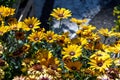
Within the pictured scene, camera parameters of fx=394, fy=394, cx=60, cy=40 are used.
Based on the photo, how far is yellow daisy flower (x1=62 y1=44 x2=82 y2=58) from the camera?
3166 millimetres

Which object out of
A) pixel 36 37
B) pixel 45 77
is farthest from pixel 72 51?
pixel 45 77

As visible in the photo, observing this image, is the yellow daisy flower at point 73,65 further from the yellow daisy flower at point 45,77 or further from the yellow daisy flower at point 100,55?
the yellow daisy flower at point 45,77

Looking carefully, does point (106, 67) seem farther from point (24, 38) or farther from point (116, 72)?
point (24, 38)

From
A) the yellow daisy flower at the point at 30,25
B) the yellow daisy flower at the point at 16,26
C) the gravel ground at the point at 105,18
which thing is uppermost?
the gravel ground at the point at 105,18

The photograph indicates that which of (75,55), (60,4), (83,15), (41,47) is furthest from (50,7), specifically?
(75,55)

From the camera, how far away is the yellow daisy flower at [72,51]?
10.4ft

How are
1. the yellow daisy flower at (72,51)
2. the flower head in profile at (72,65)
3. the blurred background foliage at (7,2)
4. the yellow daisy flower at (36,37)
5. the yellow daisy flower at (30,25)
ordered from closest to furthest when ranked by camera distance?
the flower head in profile at (72,65), the yellow daisy flower at (72,51), the yellow daisy flower at (36,37), the yellow daisy flower at (30,25), the blurred background foliage at (7,2)

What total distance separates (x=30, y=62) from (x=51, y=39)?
0.36 m

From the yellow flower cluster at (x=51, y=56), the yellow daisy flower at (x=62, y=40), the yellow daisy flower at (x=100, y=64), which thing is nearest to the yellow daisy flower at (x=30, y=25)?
the yellow flower cluster at (x=51, y=56)

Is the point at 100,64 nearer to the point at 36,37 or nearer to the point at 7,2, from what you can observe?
Result: the point at 36,37

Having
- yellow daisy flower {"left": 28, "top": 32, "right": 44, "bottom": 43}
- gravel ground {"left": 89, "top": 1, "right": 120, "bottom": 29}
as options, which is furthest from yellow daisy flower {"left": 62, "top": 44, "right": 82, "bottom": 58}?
gravel ground {"left": 89, "top": 1, "right": 120, "bottom": 29}

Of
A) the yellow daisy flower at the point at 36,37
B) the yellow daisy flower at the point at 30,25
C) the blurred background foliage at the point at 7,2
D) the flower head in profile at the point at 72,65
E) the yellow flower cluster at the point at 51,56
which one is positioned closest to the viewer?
the yellow flower cluster at the point at 51,56

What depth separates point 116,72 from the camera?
2.96 meters

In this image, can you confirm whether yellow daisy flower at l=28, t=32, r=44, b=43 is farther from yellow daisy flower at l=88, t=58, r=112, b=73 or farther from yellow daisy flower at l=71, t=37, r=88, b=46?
yellow daisy flower at l=88, t=58, r=112, b=73
